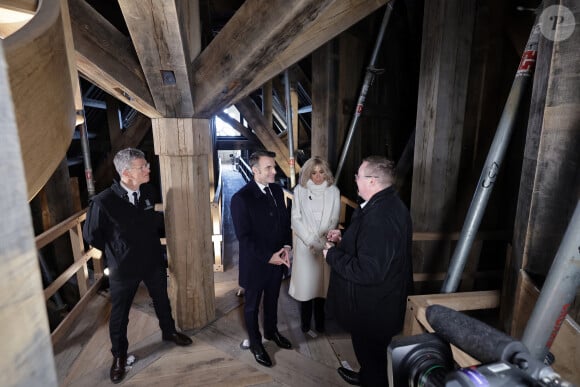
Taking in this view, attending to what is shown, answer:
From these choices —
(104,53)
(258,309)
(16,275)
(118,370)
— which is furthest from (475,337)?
(118,370)

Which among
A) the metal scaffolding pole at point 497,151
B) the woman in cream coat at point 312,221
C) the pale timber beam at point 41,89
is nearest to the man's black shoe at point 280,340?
the woman in cream coat at point 312,221

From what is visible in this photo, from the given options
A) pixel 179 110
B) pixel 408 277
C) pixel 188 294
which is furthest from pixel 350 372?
pixel 179 110

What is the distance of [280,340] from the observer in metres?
2.52

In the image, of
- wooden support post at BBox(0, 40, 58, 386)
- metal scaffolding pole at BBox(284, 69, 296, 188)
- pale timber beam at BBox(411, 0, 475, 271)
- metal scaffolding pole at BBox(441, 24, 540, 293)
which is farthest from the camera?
metal scaffolding pole at BBox(284, 69, 296, 188)

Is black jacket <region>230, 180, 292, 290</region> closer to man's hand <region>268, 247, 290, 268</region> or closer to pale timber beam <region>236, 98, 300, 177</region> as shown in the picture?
man's hand <region>268, 247, 290, 268</region>

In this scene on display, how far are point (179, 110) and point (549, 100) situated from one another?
197 cm

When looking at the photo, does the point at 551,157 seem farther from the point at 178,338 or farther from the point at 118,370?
the point at 118,370

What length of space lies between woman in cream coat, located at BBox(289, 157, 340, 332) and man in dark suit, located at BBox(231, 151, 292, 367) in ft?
0.44

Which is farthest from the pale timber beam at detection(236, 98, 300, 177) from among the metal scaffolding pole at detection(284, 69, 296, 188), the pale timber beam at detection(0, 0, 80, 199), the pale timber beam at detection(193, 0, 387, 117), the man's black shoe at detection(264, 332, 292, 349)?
the pale timber beam at detection(0, 0, 80, 199)

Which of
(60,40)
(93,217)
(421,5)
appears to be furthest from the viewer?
(421,5)

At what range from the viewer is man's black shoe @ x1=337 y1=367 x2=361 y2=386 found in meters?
2.14

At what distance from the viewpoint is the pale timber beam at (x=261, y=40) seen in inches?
47.4

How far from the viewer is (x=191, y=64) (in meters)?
1.84

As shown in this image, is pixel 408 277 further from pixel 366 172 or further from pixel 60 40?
pixel 60 40
